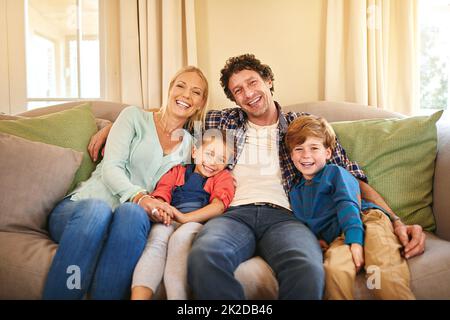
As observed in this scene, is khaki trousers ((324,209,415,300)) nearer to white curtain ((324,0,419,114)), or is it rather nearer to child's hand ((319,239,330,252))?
child's hand ((319,239,330,252))

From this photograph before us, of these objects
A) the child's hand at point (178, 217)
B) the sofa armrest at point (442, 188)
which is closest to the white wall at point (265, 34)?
the sofa armrest at point (442, 188)

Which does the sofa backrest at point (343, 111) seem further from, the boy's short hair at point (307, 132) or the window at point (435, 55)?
the window at point (435, 55)

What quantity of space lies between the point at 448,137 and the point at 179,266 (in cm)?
121

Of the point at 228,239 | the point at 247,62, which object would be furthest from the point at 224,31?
the point at 228,239

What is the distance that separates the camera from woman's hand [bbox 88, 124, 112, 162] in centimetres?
169

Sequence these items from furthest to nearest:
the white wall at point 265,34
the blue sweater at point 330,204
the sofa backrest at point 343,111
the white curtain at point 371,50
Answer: the white wall at point 265,34 → the white curtain at point 371,50 → the sofa backrest at point 343,111 → the blue sweater at point 330,204

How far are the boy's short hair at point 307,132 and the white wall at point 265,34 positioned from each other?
2.78ft

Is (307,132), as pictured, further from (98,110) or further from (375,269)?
(98,110)

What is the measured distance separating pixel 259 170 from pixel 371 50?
1.14 meters

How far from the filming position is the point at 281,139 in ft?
5.40

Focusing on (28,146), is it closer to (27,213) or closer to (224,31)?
(27,213)

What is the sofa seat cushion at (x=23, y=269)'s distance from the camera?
1162 mm

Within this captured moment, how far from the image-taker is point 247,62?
1731 millimetres
